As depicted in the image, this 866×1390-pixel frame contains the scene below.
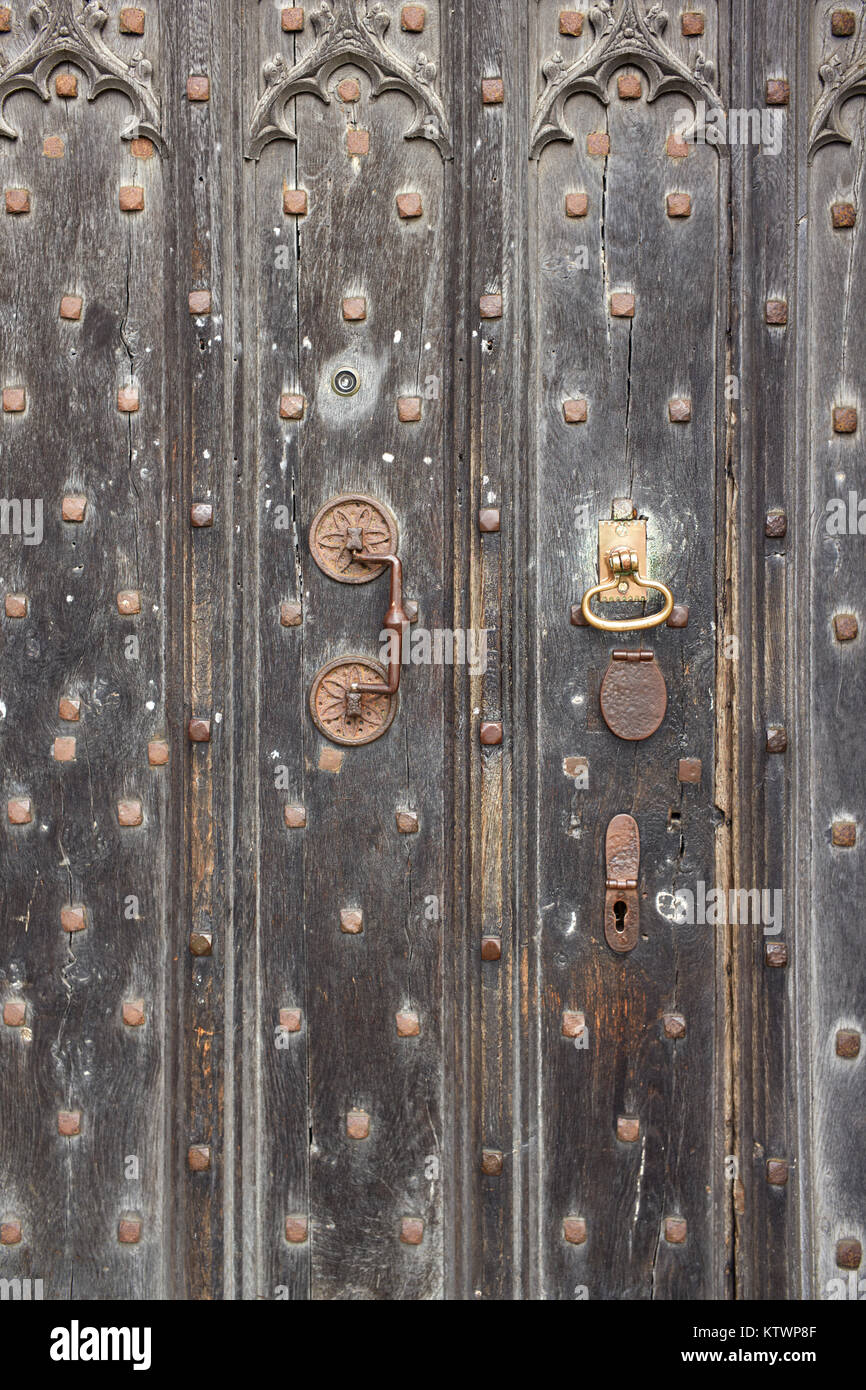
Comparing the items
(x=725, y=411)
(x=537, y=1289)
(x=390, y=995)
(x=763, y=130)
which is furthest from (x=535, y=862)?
(x=763, y=130)

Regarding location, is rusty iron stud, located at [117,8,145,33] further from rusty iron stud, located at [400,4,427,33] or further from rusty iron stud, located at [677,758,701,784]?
rusty iron stud, located at [677,758,701,784]

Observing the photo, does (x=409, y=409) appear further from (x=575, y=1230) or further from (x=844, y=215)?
(x=575, y=1230)

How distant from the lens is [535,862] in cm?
193

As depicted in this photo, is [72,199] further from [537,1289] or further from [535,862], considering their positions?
[537,1289]

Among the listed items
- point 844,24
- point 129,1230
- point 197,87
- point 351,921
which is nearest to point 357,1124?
point 351,921

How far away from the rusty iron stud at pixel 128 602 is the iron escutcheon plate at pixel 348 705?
399mm

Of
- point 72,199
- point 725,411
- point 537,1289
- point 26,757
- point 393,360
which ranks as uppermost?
point 72,199

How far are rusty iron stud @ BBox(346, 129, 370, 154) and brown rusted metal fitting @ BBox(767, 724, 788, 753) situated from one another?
4.73 ft

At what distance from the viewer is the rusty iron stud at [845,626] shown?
1.89 m

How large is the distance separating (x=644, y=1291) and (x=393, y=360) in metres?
1.98

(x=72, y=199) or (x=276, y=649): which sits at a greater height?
(x=72, y=199)

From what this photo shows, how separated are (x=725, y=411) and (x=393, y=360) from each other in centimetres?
69

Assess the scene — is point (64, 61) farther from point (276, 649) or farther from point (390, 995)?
point (390, 995)

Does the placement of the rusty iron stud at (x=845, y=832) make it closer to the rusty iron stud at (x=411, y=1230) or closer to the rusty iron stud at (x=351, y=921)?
the rusty iron stud at (x=351, y=921)
